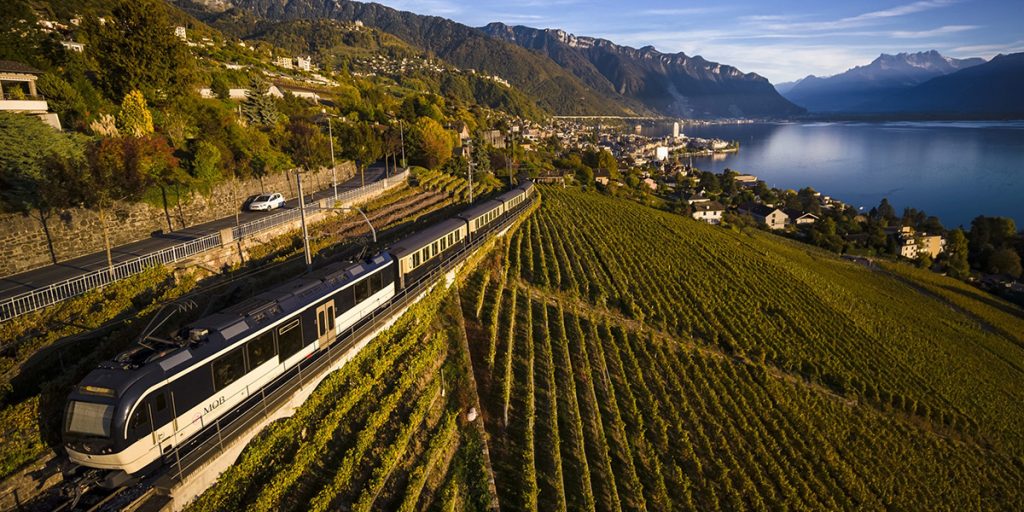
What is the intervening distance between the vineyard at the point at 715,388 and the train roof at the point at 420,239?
302 cm

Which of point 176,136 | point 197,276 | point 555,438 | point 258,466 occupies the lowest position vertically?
point 555,438

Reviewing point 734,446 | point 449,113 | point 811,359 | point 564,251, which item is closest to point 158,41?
point 564,251

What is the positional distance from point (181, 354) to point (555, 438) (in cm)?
1043

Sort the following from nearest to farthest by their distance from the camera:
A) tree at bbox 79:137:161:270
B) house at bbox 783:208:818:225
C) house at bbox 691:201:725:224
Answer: tree at bbox 79:137:161:270
house at bbox 691:201:725:224
house at bbox 783:208:818:225

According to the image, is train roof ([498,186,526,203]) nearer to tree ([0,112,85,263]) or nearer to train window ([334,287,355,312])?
train window ([334,287,355,312])

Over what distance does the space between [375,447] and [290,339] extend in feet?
11.7

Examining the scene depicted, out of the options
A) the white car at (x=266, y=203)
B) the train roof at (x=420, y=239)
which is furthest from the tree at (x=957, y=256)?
the white car at (x=266, y=203)

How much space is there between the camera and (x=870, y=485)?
18859 mm

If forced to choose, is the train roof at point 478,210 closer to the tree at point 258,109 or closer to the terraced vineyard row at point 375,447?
the terraced vineyard row at point 375,447

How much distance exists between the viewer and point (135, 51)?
2859cm

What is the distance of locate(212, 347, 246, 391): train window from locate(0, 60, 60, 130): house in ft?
67.1

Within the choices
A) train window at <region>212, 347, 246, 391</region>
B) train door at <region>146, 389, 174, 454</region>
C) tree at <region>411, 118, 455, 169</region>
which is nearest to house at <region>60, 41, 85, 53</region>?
tree at <region>411, 118, 455, 169</region>

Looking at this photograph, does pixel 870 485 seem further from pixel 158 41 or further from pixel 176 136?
pixel 158 41

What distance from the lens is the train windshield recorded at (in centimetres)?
867
